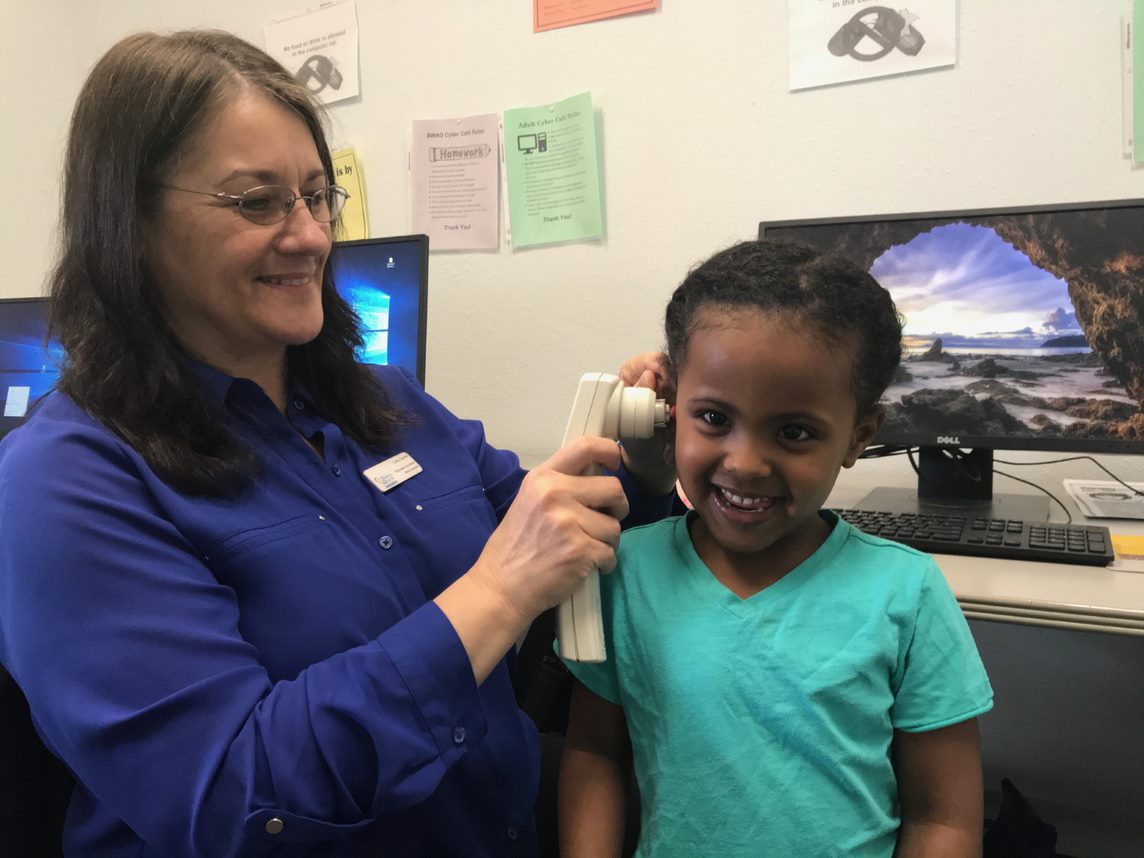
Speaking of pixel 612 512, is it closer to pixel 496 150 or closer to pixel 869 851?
pixel 869 851

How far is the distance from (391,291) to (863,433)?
1062 mm

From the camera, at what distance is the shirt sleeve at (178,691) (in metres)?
0.64

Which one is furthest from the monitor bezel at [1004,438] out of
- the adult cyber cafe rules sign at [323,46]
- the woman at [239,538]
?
the adult cyber cafe rules sign at [323,46]

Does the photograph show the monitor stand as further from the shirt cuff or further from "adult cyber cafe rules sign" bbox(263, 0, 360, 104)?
"adult cyber cafe rules sign" bbox(263, 0, 360, 104)

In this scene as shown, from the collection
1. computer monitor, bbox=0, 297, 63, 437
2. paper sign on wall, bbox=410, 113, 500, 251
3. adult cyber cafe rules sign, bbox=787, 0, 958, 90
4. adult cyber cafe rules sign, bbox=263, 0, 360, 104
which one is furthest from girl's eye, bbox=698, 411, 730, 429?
computer monitor, bbox=0, 297, 63, 437

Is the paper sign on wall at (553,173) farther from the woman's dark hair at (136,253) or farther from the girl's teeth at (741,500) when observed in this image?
the girl's teeth at (741,500)

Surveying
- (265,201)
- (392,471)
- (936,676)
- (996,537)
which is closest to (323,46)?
(265,201)

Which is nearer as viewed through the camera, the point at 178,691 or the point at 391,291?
the point at 178,691

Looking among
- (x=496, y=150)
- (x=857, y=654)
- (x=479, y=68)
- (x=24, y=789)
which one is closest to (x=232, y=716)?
(x=24, y=789)

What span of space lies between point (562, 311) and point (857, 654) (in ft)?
3.92

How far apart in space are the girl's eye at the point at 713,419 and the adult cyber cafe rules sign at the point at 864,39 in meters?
1.02

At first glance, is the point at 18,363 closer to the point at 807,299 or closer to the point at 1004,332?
the point at 807,299

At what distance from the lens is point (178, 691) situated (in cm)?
65

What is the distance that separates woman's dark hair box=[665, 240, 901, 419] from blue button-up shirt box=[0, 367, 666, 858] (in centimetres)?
39
